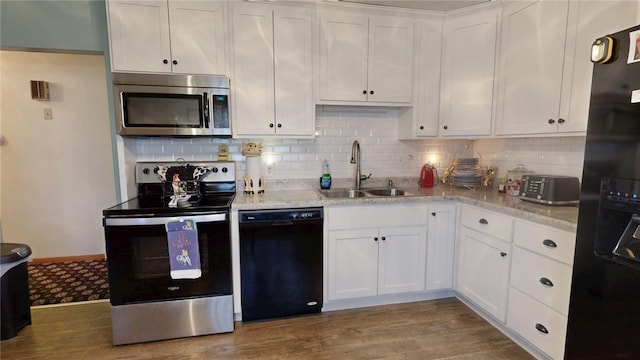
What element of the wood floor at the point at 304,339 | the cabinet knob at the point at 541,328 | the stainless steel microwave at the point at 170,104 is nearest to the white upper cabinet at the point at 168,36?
the stainless steel microwave at the point at 170,104

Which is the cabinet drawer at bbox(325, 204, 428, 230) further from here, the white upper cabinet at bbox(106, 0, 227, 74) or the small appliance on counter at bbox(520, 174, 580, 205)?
the white upper cabinet at bbox(106, 0, 227, 74)

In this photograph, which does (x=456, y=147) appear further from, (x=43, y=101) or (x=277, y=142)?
(x=43, y=101)

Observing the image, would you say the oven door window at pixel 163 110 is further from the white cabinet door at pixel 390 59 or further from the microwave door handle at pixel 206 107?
the white cabinet door at pixel 390 59

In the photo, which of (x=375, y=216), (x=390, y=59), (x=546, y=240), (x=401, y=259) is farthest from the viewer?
(x=390, y=59)

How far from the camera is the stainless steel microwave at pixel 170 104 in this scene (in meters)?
→ 2.24

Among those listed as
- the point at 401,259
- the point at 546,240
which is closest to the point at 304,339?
the point at 401,259

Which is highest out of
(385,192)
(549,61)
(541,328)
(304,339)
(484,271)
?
(549,61)

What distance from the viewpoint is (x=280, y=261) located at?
2.30 m

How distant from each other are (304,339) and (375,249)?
0.84 m

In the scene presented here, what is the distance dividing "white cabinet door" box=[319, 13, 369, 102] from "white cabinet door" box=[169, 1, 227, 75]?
79 cm

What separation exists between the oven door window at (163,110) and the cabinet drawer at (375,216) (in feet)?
4.05

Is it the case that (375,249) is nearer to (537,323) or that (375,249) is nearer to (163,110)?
(537,323)

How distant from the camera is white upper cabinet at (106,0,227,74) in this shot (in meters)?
2.23

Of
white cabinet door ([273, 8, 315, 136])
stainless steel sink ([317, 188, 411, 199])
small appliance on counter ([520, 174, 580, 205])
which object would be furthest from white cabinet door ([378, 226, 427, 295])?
white cabinet door ([273, 8, 315, 136])
